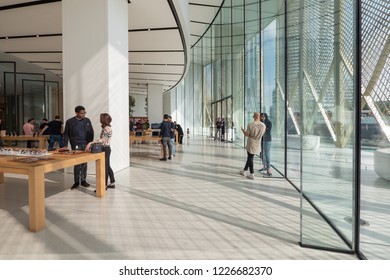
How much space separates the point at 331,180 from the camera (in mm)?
3738

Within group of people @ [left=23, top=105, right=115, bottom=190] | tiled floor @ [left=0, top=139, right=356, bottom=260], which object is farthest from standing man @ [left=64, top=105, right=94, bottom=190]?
tiled floor @ [left=0, top=139, right=356, bottom=260]

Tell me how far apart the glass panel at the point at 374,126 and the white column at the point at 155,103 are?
17.8 m

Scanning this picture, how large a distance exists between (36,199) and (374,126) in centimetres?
533

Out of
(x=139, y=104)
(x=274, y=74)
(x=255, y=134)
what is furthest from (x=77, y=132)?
(x=139, y=104)

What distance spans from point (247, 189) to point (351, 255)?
2668mm

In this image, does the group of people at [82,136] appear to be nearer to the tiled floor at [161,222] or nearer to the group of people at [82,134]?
the group of people at [82,134]

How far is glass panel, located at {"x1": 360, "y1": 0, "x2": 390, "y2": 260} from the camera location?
9.80ft

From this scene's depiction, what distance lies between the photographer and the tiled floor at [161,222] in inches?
106

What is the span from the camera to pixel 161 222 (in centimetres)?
350

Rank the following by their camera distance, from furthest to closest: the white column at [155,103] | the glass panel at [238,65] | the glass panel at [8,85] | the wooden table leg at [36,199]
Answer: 1. the white column at [155,103]
2. the glass panel at [8,85]
3. the glass panel at [238,65]
4. the wooden table leg at [36,199]

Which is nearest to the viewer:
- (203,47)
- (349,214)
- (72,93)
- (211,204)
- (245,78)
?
(349,214)

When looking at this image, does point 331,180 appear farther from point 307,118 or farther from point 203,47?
point 203,47

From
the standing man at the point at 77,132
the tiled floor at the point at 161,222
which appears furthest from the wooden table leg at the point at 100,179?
the standing man at the point at 77,132
